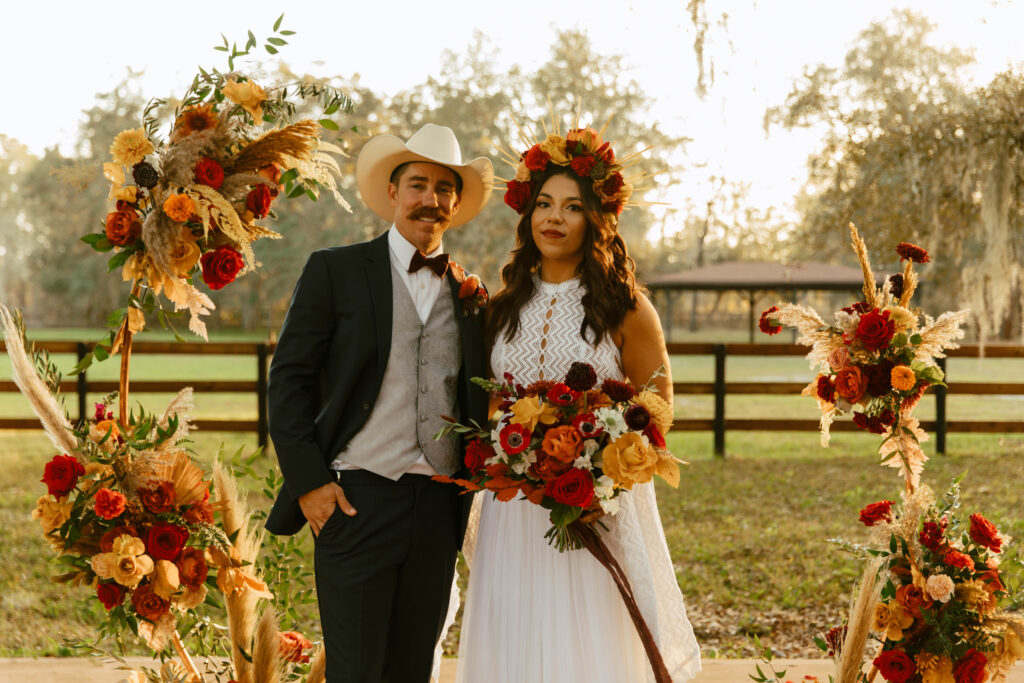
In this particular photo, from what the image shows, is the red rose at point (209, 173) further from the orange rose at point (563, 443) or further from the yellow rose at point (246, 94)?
the orange rose at point (563, 443)

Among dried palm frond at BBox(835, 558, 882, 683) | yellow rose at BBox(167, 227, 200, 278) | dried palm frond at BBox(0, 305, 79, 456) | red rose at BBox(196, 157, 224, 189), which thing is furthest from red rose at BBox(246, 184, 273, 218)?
dried palm frond at BBox(835, 558, 882, 683)

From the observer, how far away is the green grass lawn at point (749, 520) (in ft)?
17.5

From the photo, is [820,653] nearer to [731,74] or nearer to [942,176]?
[731,74]

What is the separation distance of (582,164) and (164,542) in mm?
1912

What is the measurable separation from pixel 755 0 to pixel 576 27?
1965 cm

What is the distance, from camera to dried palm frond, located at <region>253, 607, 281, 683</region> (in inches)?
117

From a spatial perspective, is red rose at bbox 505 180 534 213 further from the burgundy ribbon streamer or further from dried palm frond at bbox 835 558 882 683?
dried palm frond at bbox 835 558 882 683

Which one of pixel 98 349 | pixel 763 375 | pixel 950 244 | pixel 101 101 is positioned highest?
pixel 101 101

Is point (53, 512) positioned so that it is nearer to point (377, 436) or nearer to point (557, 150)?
point (377, 436)

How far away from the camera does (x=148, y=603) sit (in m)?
2.82

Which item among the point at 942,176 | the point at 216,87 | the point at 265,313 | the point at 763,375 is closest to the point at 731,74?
the point at 942,176

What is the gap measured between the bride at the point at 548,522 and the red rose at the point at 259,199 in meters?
0.89

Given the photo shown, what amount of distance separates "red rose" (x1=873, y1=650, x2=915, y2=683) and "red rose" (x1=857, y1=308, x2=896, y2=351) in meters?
1.01

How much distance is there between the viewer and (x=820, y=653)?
471 centimetres
